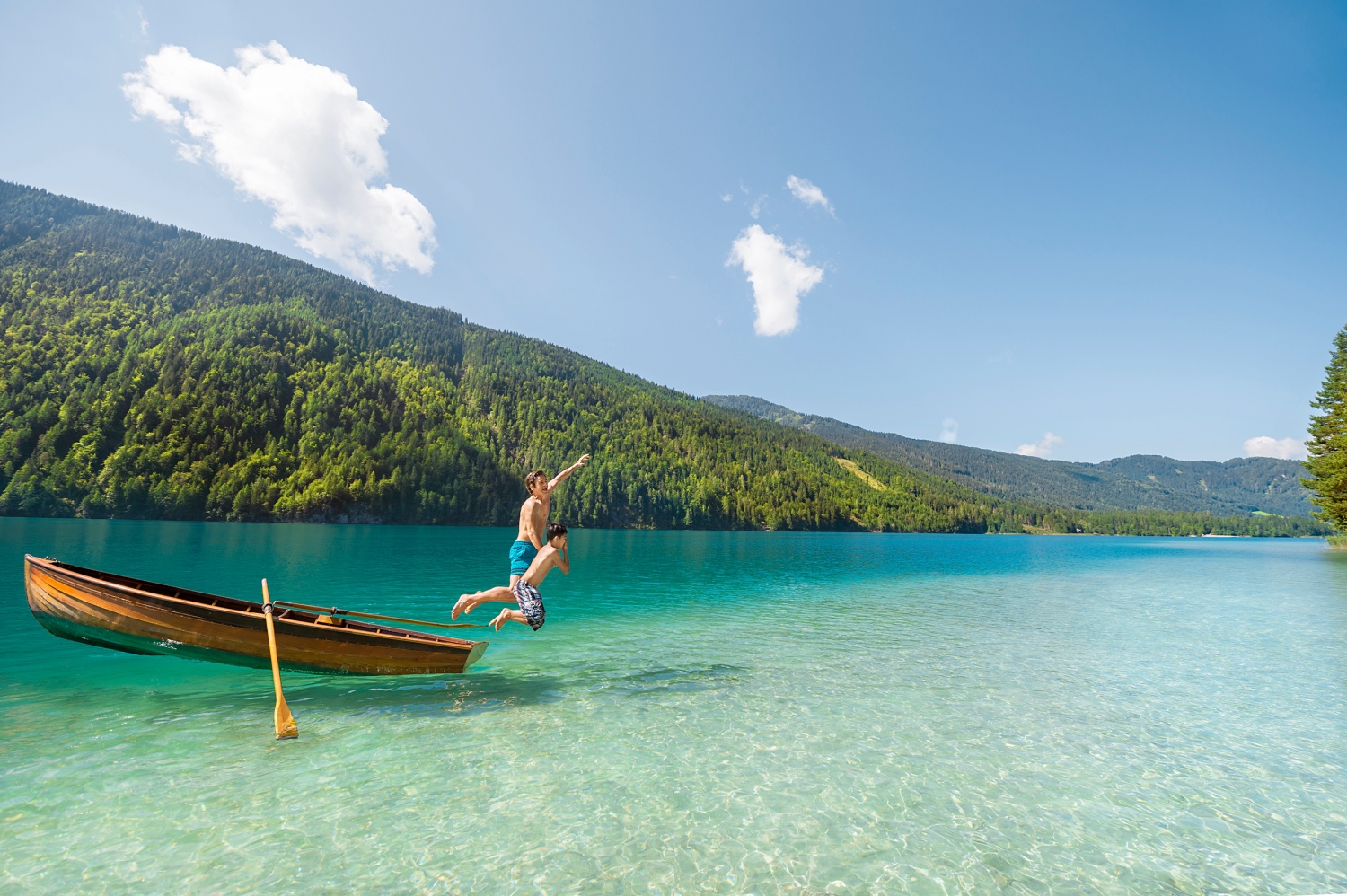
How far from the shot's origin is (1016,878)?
247 inches

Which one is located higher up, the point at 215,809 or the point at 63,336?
the point at 63,336

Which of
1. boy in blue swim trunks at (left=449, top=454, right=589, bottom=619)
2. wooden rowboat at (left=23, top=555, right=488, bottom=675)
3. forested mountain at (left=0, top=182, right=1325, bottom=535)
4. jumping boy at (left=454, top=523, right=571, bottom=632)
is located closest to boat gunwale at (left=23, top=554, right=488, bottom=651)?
wooden rowboat at (left=23, top=555, right=488, bottom=675)

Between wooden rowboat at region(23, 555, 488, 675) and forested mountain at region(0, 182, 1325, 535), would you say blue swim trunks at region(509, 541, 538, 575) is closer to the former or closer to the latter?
wooden rowboat at region(23, 555, 488, 675)

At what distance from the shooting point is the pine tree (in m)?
55.1

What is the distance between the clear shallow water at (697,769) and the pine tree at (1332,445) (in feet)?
175

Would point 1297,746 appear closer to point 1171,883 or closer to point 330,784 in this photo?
point 1171,883

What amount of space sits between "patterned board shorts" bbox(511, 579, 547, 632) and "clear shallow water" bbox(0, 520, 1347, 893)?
192 cm

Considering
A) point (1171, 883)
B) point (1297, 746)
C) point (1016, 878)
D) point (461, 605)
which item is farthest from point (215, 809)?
point (1297, 746)

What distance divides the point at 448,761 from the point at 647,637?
38.2 ft

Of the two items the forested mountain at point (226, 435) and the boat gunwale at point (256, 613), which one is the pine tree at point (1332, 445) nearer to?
the boat gunwale at point (256, 613)

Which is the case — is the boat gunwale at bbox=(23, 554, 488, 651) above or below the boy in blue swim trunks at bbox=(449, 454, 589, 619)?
below

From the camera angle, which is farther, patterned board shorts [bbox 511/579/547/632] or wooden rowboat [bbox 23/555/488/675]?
wooden rowboat [bbox 23/555/488/675]

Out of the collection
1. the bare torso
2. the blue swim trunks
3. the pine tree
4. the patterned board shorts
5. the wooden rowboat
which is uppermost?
the pine tree

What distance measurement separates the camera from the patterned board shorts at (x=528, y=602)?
11898mm
